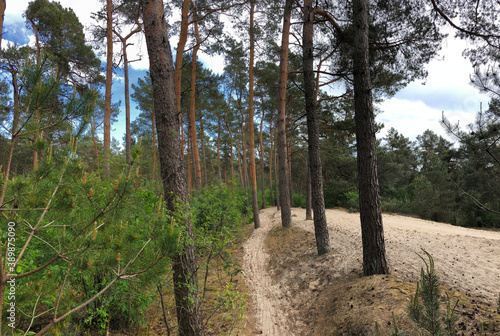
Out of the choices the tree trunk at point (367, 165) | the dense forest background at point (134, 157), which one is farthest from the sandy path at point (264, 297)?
the tree trunk at point (367, 165)

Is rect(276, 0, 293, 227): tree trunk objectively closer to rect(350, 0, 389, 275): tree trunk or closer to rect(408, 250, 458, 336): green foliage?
rect(350, 0, 389, 275): tree trunk

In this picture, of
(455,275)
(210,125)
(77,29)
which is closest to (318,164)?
(455,275)

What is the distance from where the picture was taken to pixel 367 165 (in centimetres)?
450

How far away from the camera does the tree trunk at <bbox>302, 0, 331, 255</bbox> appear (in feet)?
21.2

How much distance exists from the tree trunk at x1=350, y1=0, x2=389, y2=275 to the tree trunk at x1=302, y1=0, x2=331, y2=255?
1.90m

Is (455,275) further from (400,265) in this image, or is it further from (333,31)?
(333,31)

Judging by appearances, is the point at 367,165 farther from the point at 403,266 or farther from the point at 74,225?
the point at 74,225

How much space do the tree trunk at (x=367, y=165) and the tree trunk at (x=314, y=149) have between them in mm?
1904

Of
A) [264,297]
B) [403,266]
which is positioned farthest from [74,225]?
[403,266]

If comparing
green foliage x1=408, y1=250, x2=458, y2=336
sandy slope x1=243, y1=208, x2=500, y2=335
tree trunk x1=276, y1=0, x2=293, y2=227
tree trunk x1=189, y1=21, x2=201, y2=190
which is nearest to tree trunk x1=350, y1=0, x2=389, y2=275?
sandy slope x1=243, y1=208, x2=500, y2=335

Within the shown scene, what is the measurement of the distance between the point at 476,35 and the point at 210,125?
17985 mm

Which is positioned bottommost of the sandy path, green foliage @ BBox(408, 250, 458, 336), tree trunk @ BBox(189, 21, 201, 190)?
the sandy path

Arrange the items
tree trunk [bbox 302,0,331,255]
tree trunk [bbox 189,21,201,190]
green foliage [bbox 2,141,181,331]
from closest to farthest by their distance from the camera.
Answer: green foliage [bbox 2,141,181,331], tree trunk [bbox 302,0,331,255], tree trunk [bbox 189,21,201,190]

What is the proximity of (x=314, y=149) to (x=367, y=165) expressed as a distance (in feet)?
7.41
